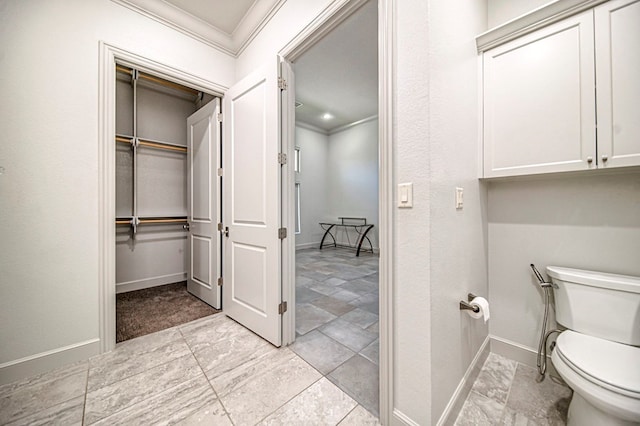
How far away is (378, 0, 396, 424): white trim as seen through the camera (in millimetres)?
1096

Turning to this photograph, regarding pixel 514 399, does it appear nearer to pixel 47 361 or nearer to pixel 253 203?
pixel 253 203

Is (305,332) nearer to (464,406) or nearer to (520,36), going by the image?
(464,406)

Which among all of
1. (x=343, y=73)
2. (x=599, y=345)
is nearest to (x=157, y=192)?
(x=343, y=73)

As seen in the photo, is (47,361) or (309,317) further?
(309,317)

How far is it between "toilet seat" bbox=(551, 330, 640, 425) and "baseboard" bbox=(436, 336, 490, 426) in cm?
43

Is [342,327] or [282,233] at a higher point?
[282,233]

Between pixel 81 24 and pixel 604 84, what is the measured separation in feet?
11.0

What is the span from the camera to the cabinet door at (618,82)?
112 cm

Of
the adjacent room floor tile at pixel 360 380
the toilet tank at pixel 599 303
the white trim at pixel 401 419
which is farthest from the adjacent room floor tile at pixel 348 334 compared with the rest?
the toilet tank at pixel 599 303

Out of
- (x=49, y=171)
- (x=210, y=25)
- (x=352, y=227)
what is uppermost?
(x=210, y=25)

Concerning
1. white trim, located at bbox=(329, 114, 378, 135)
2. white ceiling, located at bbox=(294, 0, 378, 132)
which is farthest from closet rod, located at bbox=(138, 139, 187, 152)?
white trim, located at bbox=(329, 114, 378, 135)

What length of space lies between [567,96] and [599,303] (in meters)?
1.17

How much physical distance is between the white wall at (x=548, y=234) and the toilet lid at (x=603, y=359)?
0.37 metres

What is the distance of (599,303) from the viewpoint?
123cm
